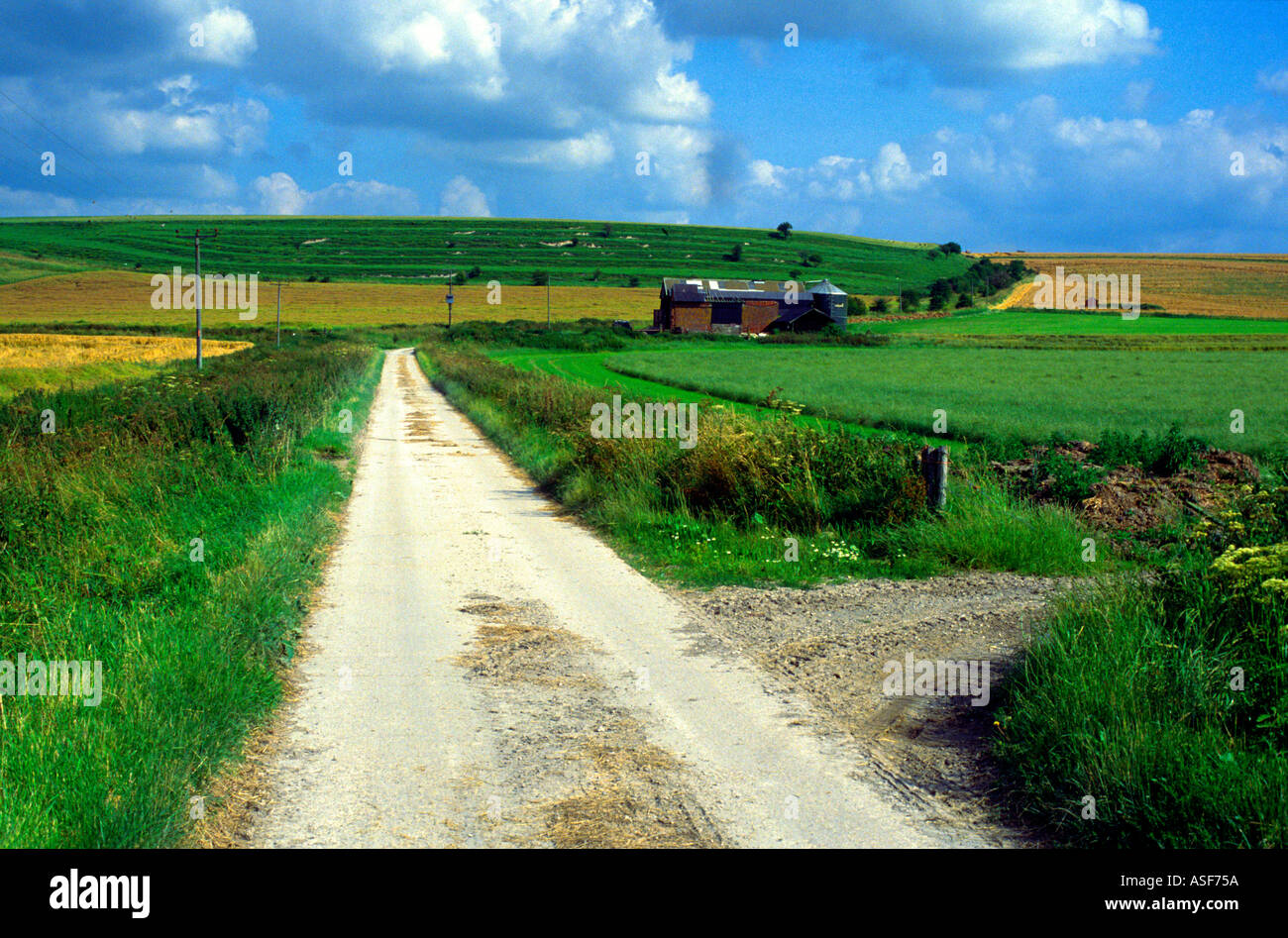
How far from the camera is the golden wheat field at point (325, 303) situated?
356ft

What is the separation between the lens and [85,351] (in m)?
55.5

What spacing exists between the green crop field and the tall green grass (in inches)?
556

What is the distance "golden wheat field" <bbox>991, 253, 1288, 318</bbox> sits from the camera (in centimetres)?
10681

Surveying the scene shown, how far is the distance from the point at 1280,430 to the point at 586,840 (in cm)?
2521

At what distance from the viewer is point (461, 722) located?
19.6 feet

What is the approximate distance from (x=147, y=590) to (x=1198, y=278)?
15032cm

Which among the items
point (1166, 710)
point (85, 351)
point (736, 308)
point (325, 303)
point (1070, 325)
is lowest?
point (1166, 710)

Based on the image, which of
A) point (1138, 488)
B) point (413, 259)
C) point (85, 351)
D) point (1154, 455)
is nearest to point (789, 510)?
point (1138, 488)

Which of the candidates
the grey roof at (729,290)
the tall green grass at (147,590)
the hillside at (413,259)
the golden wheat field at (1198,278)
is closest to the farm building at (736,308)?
the grey roof at (729,290)

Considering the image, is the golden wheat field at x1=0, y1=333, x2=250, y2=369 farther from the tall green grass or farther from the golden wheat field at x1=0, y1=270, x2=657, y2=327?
the golden wheat field at x1=0, y1=270, x2=657, y2=327

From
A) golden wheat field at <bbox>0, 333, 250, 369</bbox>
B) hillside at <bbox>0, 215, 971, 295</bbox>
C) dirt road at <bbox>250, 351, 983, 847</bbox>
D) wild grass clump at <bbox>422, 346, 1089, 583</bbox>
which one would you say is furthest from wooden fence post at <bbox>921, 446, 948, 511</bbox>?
hillside at <bbox>0, 215, 971, 295</bbox>

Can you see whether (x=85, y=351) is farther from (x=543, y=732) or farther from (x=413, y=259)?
(x=413, y=259)

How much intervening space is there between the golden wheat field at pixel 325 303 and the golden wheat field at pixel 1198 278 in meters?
57.9
